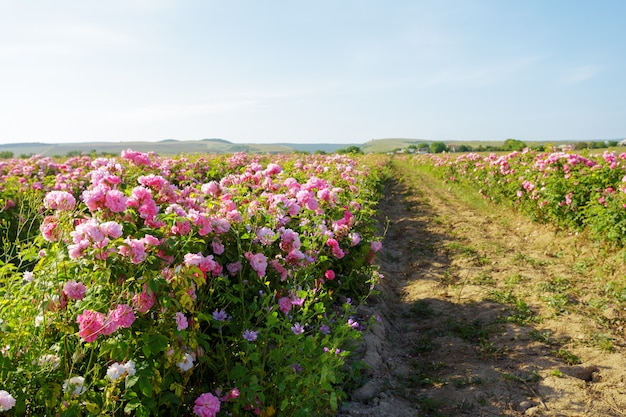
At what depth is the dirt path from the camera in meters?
3.56

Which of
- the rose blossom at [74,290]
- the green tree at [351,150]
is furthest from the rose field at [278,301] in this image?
the green tree at [351,150]

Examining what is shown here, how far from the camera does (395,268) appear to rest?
739cm

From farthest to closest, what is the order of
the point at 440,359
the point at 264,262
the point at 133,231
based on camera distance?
the point at 440,359 → the point at 264,262 → the point at 133,231

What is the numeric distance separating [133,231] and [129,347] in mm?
749

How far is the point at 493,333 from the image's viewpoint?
15.7 ft

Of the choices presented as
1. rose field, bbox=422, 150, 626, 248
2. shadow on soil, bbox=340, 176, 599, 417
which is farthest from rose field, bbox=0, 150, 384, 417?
rose field, bbox=422, 150, 626, 248

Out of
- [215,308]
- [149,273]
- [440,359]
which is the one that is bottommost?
[440,359]

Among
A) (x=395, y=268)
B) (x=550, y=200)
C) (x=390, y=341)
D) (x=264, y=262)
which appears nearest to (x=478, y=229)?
(x=550, y=200)

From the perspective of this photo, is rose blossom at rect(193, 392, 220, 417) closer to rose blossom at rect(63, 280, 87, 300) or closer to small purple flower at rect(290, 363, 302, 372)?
small purple flower at rect(290, 363, 302, 372)

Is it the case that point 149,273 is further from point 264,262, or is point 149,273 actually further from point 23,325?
point 264,262

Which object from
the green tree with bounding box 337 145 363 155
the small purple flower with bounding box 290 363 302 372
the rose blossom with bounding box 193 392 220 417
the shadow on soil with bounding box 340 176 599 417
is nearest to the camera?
the rose blossom with bounding box 193 392 220 417

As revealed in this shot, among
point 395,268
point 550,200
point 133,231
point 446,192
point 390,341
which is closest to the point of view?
point 133,231

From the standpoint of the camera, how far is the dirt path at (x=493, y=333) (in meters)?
3.56

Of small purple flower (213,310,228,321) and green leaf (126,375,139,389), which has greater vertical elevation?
green leaf (126,375,139,389)
